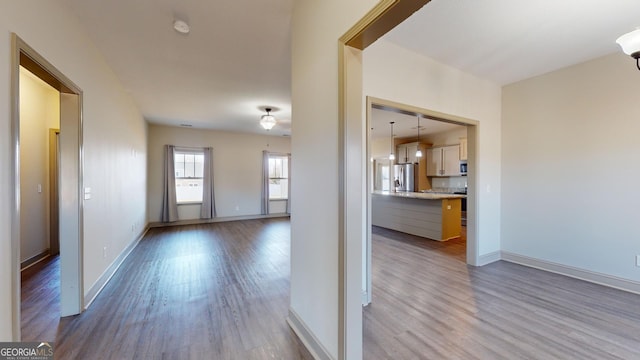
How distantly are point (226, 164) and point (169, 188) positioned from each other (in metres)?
1.64

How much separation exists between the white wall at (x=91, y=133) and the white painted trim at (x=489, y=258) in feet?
15.5

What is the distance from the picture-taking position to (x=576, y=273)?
3.22 metres

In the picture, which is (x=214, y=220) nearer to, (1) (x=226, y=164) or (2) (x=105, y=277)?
(1) (x=226, y=164)

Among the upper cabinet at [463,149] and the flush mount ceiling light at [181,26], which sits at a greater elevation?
the flush mount ceiling light at [181,26]

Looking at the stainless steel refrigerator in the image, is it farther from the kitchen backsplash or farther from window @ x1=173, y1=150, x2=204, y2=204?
window @ x1=173, y1=150, x2=204, y2=204

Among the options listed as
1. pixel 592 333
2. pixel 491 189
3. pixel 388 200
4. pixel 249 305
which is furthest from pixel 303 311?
pixel 388 200

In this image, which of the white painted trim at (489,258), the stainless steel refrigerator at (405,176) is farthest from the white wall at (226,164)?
the white painted trim at (489,258)

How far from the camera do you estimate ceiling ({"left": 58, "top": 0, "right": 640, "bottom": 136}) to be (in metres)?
2.13

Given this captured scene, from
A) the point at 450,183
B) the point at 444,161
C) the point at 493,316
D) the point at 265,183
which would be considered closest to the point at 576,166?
the point at 493,316

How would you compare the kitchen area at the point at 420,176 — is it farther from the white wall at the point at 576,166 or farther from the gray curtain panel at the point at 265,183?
the gray curtain panel at the point at 265,183

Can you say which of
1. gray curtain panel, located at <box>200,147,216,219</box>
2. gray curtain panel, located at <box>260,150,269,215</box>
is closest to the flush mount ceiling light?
gray curtain panel, located at <box>200,147,216,219</box>

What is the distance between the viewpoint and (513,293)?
2756mm

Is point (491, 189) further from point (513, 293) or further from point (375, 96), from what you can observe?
point (375, 96)

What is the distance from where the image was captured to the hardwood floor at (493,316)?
72.9 inches
